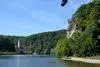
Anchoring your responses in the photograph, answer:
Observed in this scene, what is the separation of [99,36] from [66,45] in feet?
123

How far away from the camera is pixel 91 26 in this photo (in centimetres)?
12231

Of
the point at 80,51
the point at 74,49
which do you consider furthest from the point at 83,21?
the point at 80,51

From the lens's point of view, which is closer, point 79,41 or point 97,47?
point 97,47

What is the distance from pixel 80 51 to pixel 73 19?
199 ft

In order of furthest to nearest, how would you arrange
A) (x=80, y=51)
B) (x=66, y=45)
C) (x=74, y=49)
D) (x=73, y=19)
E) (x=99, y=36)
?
(x=73, y=19) → (x=66, y=45) → (x=74, y=49) → (x=80, y=51) → (x=99, y=36)

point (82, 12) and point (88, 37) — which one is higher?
point (82, 12)

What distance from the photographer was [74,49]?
462ft

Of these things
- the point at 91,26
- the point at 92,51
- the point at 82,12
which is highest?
the point at 82,12

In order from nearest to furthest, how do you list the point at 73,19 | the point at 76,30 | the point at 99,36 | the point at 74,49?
the point at 99,36
the point at 74,49
the point at 76,30
the point at 73,19

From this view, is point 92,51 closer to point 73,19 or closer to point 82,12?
point 82,12

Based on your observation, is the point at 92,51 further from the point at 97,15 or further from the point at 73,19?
the point at 73,19

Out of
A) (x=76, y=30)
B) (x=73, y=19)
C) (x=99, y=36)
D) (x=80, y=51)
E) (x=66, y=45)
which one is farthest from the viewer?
(x=73, y=19)

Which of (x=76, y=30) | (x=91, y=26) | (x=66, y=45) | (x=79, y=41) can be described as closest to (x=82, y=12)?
(x=76, y=30)

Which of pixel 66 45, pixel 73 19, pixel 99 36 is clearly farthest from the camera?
pixel 73 19
